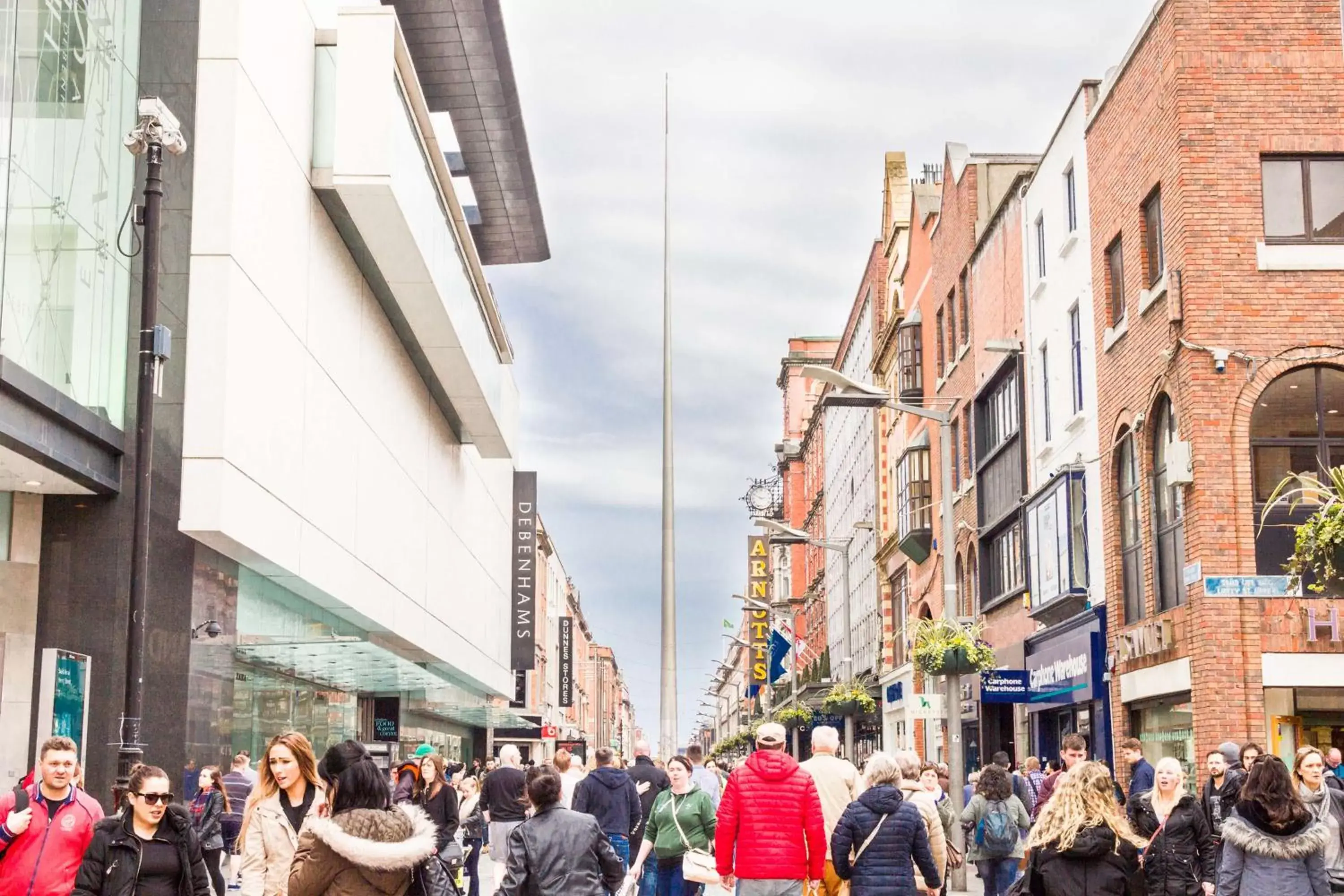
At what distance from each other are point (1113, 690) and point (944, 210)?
19.1 m

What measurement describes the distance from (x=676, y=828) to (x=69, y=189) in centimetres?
935

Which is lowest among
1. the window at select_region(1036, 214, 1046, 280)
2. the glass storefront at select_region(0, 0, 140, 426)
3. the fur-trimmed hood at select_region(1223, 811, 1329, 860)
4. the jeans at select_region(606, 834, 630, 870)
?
the jeans at select_region(606, 834, 630, 870)

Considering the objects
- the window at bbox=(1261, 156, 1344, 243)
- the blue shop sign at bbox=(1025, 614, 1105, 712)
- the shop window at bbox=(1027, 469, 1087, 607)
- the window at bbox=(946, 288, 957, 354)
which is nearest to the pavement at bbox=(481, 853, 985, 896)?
the blue shop sign at bbox=(1025, 614, 1105, 712)

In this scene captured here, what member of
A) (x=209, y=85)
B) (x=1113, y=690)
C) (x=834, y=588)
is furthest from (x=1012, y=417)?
(x=834, y=588)

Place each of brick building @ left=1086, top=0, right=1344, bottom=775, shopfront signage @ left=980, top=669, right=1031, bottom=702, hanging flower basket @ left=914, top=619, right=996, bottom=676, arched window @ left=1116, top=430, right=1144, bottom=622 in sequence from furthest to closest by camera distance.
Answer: shopfront signage @ left=980, top=669, right=1031, bottom=702
arched window @ left=1116, top=430, right=1144, bottom=622
hanging flower basket @ left=914, top=619, right=996, bottom=676
brick building @ left=1086, top=0, right=1344, bottom=775

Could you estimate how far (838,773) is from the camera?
1322 cm

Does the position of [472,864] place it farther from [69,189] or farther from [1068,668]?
[1068,668]

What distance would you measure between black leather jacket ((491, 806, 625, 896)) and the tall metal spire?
57.3 ft

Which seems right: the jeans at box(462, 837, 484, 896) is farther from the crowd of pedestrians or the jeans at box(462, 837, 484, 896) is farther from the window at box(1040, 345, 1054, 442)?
the window at box(1040, 345, 1054, 442)

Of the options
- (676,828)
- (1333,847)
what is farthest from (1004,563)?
(1333,847)

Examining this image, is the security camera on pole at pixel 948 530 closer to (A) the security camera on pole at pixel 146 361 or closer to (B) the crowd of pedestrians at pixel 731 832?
(B) the crowd of pedestrians at pixel 731 832

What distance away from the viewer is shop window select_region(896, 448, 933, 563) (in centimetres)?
4625

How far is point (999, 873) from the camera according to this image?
15.9 m

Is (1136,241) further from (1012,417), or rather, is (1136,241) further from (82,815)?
(82,815)
